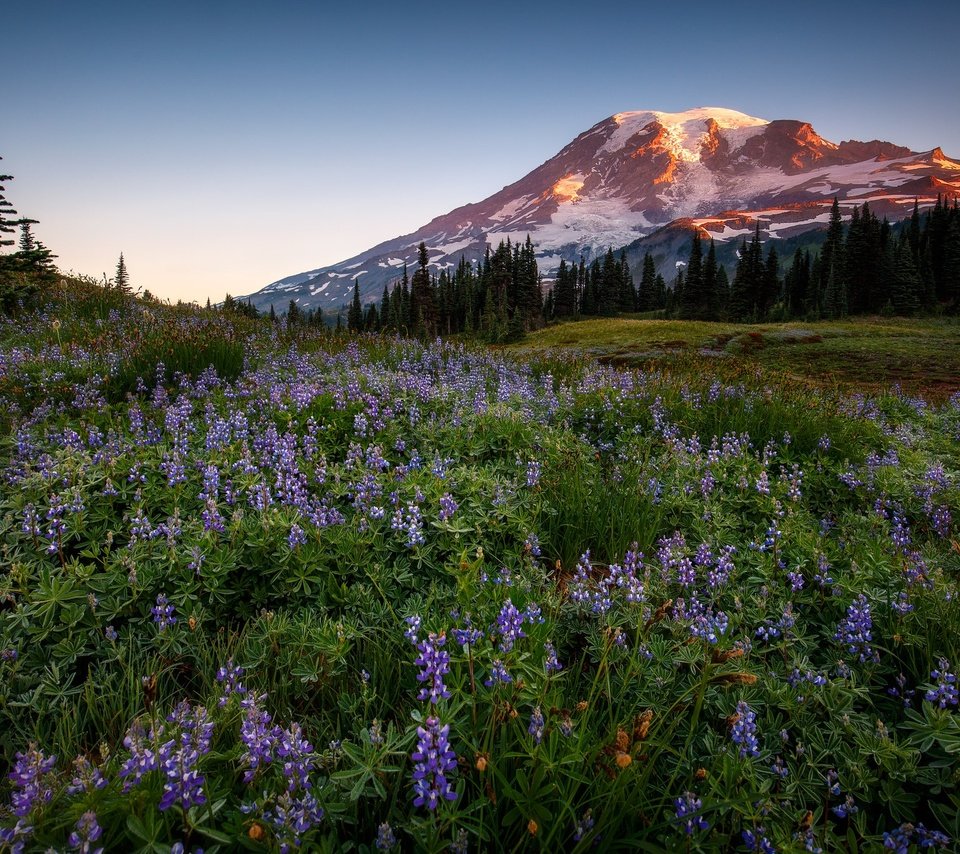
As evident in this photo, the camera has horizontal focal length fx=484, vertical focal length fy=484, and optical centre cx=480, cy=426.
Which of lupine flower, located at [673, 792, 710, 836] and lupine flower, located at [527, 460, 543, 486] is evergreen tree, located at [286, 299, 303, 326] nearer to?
lupine flower, located at [527, 460, 543, 486]

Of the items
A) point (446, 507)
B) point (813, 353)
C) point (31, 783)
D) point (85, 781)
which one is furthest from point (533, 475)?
point (813, 353)

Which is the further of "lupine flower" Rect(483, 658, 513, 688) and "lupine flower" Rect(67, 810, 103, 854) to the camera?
"lupine flower" Rect(483, 658, 513, 688)

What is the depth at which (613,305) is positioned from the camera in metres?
83.2

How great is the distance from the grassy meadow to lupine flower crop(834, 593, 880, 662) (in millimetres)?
19

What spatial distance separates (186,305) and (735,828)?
809 inches

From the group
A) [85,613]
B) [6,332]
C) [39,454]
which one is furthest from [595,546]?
[6,332]

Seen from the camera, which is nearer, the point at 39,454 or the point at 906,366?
the point at 39,454

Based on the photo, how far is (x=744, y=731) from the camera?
2178 mm

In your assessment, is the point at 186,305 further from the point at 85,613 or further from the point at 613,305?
the point at 613,305

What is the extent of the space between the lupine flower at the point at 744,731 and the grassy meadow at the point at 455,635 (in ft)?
0.06

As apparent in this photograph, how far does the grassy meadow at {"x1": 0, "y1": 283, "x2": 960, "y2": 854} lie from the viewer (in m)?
1.84

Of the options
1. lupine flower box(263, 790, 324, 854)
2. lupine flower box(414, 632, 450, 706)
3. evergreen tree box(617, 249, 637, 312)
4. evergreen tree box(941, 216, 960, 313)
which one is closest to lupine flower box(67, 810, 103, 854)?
lupine flower box(263, 790, 324, 854)

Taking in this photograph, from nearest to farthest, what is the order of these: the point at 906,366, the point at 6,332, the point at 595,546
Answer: the point at 595,546, the point at 6,332, the point at 906,366

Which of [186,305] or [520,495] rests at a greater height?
[186,305]
